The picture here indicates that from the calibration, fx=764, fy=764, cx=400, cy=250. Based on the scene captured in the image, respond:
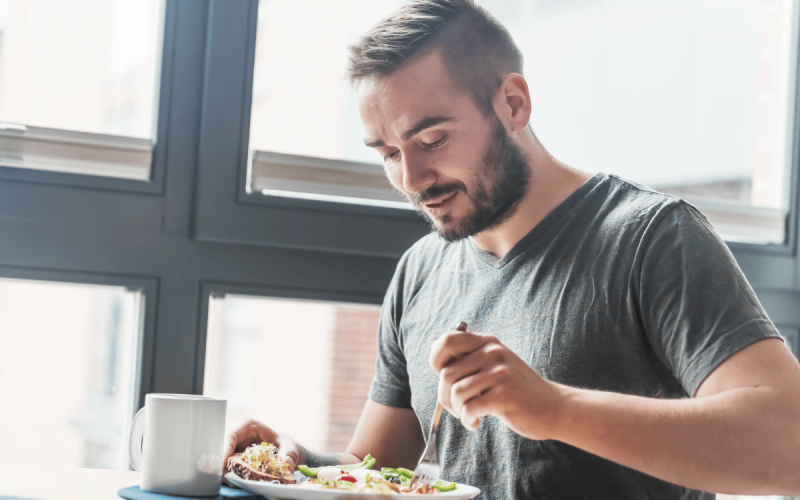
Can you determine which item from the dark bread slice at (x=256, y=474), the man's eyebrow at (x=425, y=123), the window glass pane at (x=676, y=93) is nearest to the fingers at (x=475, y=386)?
the dark bread slice at (x=256, y=474)

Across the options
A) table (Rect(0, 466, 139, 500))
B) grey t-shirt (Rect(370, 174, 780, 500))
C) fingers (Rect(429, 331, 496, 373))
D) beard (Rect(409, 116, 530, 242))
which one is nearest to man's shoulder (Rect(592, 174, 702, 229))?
grey t-shirt (Rect(370, 174, 780, 500))

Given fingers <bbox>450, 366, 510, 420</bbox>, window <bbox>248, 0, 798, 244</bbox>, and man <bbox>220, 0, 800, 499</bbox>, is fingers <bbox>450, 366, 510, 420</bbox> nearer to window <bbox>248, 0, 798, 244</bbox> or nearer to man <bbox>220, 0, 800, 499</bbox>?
man <bbox>220, 0, 800, 499</bbox>

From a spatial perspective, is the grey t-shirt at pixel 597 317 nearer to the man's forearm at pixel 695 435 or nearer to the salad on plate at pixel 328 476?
the man's forearm at pixel 695 435

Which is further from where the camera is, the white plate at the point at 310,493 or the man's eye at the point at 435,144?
the man's eye at the point at 435,144

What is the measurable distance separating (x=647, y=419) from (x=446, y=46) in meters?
0.66

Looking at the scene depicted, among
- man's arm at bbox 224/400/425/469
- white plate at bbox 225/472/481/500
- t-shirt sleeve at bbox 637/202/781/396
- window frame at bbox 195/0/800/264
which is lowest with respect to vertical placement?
man's arm at bbox 224/400/425/469

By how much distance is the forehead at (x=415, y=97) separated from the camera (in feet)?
3.89

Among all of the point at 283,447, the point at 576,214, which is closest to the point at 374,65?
the point at 576,214

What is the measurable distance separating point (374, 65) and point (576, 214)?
40 cm

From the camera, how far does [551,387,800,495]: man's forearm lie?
88 cm

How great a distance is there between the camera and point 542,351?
114 cm

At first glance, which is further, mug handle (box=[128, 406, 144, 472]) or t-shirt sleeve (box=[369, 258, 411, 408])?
t-shirt sleeve (box=[369, 258, 411, 408])

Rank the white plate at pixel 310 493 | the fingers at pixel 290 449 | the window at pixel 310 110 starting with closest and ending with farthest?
1. the white plate at pixel 310 493
2. the fingers at pixel 290 449
3. the window at pixel 310 110

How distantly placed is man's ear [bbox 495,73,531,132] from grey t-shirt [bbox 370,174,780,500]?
0.51ft
